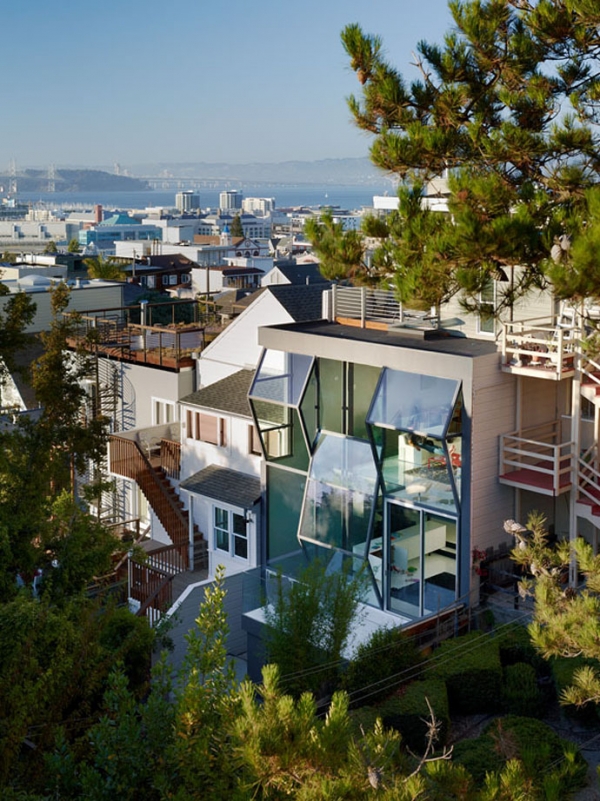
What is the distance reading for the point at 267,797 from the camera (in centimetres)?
764

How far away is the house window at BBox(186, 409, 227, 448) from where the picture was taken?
1022 inches

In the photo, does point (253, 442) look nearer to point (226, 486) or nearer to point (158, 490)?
point (226, 486)

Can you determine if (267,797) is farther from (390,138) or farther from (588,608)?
(390,138)

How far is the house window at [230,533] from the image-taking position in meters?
24.6

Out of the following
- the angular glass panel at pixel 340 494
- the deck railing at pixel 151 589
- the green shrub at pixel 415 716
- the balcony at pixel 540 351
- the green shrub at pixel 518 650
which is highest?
the balcony at pixel 540 351

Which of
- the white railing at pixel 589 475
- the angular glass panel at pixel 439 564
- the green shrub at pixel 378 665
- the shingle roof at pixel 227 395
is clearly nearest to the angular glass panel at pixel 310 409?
the angular glass panel at pixel 439 564

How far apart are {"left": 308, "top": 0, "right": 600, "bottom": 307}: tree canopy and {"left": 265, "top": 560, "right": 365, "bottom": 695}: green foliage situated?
5.20 meters

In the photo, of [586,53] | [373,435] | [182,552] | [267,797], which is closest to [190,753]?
[267,797]

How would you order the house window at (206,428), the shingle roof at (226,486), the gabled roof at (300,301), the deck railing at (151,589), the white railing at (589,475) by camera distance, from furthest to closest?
the gabled roof at (300,301) < the house window at (206,428) < the shingle roof at (226,486) < the deck railing at (151,589) < the white railing at (589,475)

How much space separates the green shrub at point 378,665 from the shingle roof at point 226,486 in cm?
725

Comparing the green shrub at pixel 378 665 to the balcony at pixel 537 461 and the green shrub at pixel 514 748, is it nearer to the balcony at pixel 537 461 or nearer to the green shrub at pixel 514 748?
the green shrub at pixel 514 748

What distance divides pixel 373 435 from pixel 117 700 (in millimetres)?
11673

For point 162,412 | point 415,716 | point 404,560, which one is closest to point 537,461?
point 404,560

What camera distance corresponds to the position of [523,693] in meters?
16.0
